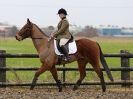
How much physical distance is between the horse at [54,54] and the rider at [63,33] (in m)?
0.32

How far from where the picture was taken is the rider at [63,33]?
44.9ft

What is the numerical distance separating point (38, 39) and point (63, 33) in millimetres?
1009

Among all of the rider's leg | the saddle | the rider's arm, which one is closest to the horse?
the saddle

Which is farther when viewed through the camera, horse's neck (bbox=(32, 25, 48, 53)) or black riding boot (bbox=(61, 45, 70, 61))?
horse's neck (bbox=(32, 25, 48, 53))

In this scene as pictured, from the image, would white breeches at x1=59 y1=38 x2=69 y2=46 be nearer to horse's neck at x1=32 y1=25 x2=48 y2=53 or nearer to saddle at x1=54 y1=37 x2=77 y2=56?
saddle at x1=54 y1=37 x2=77 y2=56

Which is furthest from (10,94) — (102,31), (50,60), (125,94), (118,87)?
(102,31)

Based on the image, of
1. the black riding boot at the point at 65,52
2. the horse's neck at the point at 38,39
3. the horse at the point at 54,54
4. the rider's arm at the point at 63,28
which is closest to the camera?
the rider's arm at the point at 63,28

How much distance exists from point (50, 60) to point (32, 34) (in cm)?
109

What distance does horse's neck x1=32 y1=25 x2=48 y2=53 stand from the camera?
14.3 m

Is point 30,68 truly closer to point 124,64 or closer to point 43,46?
point 43,46

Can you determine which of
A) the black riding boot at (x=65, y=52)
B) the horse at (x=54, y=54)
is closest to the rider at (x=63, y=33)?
the black riding boot at (x=65, y=52)

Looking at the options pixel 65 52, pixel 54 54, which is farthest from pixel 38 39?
pixel 65 52

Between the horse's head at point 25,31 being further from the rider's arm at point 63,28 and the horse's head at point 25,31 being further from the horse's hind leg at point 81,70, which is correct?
the horse's hind leg at point 81,70

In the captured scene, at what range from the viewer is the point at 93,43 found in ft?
46.3
